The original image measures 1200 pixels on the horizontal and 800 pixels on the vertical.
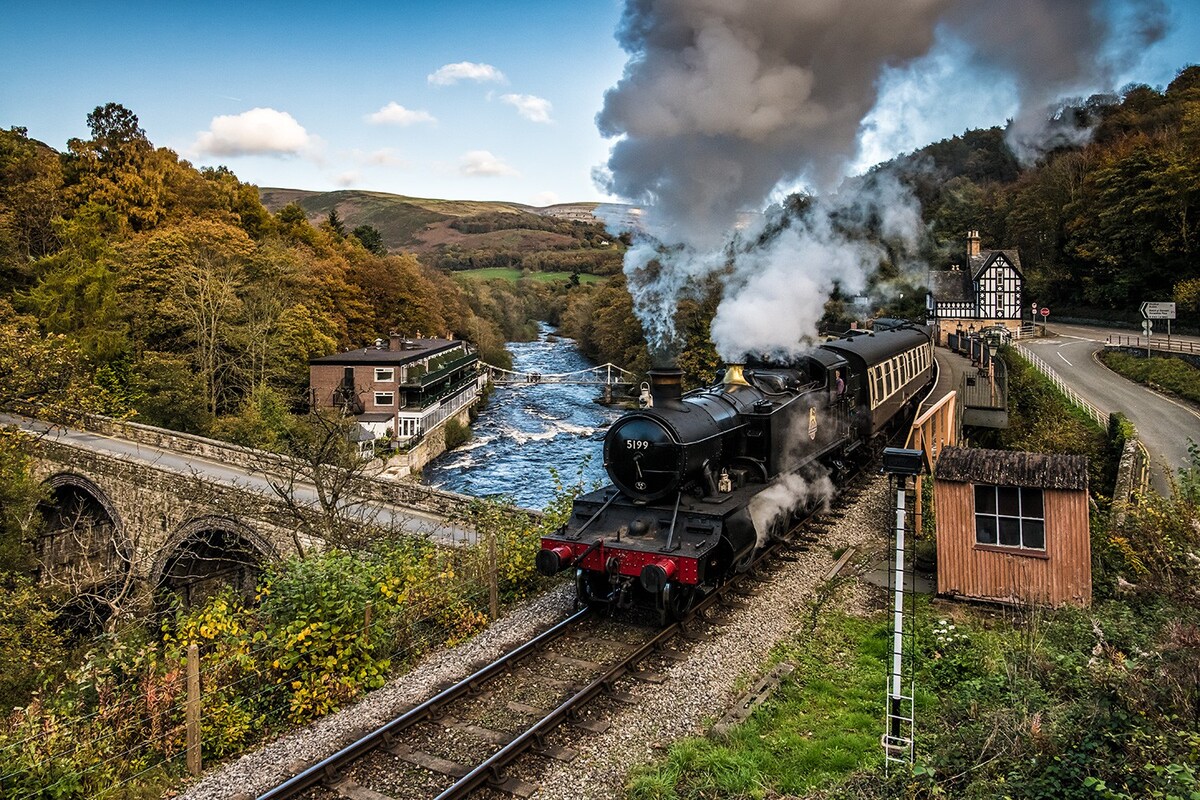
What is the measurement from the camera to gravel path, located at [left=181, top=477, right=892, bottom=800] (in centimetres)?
597

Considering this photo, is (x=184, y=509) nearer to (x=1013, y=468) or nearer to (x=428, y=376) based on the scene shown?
(x=1013, y=468)

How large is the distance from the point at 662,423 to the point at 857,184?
1741 centimetres

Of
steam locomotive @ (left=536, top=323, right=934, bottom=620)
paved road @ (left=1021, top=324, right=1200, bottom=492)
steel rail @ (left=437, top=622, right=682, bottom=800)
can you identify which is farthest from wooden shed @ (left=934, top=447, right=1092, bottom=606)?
steel rail @ (left=437, top=622, right=682, bottom=800)

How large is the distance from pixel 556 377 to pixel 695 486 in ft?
156

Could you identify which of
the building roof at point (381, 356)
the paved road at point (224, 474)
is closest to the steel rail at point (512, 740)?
the paved road at point (224, 474)

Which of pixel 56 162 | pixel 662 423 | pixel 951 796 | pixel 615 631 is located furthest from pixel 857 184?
pixel 56 162

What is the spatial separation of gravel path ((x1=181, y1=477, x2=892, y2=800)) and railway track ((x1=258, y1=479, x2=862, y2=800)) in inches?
9.2

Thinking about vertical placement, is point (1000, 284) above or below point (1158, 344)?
above

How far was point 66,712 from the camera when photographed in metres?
6.44

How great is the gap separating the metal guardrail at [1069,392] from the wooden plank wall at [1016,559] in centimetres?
Result: 1141

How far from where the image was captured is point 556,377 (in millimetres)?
56938

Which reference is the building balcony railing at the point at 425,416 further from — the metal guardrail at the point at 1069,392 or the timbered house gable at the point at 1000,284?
the timbered house gable at the point at 1000,284

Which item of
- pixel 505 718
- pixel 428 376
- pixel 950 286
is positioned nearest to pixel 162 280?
pixel 428 376

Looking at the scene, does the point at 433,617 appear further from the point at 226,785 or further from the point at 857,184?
the point at 857,184
